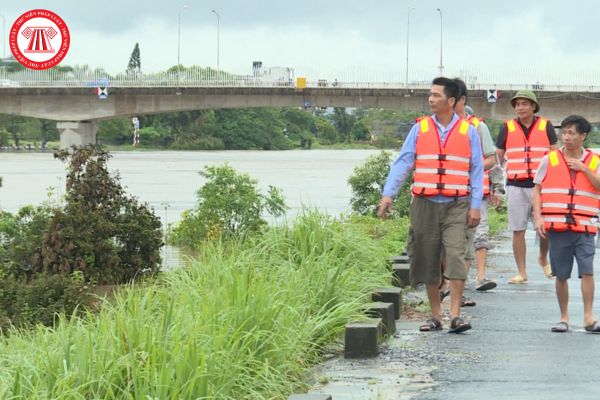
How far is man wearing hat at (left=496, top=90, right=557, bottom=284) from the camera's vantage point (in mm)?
13859

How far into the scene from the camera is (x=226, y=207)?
62.1 ft

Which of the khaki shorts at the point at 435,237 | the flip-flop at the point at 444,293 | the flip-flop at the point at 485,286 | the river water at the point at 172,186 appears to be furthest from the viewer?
the river water at the point at 172,186

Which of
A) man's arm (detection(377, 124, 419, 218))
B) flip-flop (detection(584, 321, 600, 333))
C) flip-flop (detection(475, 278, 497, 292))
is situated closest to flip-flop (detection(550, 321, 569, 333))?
flip-flop (detection(584, 321, 600, 333))

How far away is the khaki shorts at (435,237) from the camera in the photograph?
10336 mm

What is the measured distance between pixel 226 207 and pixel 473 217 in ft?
29.6

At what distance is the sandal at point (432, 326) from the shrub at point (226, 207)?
7.88m

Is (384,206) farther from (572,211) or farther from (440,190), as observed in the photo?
(572,211)

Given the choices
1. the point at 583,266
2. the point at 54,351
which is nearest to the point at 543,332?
the point at 583,266

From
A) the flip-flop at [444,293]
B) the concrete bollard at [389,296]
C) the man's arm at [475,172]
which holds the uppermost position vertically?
the man's arm at [475,172]

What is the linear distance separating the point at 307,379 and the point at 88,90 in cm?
8629

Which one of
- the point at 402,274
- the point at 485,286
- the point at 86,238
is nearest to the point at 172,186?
the point at 86,238

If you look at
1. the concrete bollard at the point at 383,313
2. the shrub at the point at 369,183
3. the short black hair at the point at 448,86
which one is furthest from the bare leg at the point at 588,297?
the shrub at the point at 369,183

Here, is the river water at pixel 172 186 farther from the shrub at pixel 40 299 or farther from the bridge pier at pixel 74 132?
the bridge pier at pixel 74 132

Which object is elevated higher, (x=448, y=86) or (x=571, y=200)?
(x=448, y=86)
